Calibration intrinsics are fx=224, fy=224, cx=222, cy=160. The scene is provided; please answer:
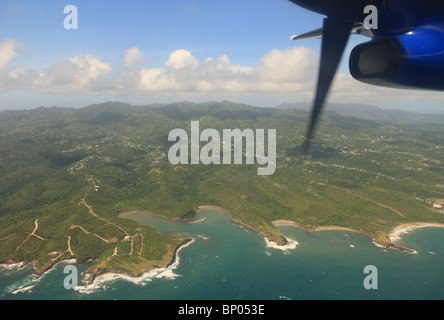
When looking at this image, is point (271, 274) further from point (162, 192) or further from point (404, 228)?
point (162, 192)

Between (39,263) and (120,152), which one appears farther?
(120,152)

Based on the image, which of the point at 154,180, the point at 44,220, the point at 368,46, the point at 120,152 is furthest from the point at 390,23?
the point at 120,152

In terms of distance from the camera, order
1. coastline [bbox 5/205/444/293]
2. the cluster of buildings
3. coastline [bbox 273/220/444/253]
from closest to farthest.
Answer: coastline [bbox 5/205/444/293] < coastline [bbox 273/220/444/253] < the cluster of buildings

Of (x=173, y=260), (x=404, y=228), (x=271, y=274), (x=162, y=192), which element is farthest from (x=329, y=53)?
(x=162, y=192)

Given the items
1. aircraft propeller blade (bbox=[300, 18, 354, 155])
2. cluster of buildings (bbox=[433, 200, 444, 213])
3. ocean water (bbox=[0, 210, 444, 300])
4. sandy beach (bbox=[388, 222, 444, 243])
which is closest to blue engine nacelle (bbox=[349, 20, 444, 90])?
aircraft propeller blade (bbox=[300, 18, 354, 155])

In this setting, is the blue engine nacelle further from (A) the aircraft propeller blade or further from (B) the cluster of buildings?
(B) the cluster of buildings

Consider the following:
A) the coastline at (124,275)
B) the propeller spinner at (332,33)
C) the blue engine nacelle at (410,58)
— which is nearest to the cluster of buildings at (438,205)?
the coastline at (124,275)

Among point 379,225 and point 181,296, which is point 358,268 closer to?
point 379,225
